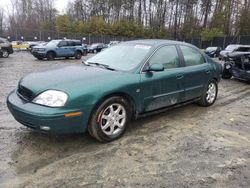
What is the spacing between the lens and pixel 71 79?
3.92 metres

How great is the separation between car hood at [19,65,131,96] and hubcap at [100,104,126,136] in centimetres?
40

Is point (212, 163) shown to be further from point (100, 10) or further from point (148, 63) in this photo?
point (100, 10)

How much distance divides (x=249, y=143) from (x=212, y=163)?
1084 mm

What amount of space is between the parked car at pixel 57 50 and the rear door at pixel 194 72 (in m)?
15.9

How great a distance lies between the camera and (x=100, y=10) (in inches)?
2416

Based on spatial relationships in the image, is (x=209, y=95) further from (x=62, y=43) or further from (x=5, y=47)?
(x=5, y=47)

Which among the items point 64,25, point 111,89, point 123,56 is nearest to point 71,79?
point 111,89

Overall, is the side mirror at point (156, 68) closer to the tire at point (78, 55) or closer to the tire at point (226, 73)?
the tire at point (226, 73)

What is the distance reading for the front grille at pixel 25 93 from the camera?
3.80 m

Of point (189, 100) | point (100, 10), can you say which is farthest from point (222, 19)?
point (189, 100)

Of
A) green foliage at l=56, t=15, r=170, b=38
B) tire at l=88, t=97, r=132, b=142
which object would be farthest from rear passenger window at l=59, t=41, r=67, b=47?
green foliage at l=56, t=15, r=170, b=38

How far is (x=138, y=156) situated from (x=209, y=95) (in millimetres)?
3241

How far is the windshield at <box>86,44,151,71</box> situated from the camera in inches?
180

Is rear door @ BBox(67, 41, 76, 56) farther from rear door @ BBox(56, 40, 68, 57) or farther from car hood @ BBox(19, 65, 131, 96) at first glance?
car hood @ BBox(19, 65, 131, 96)
